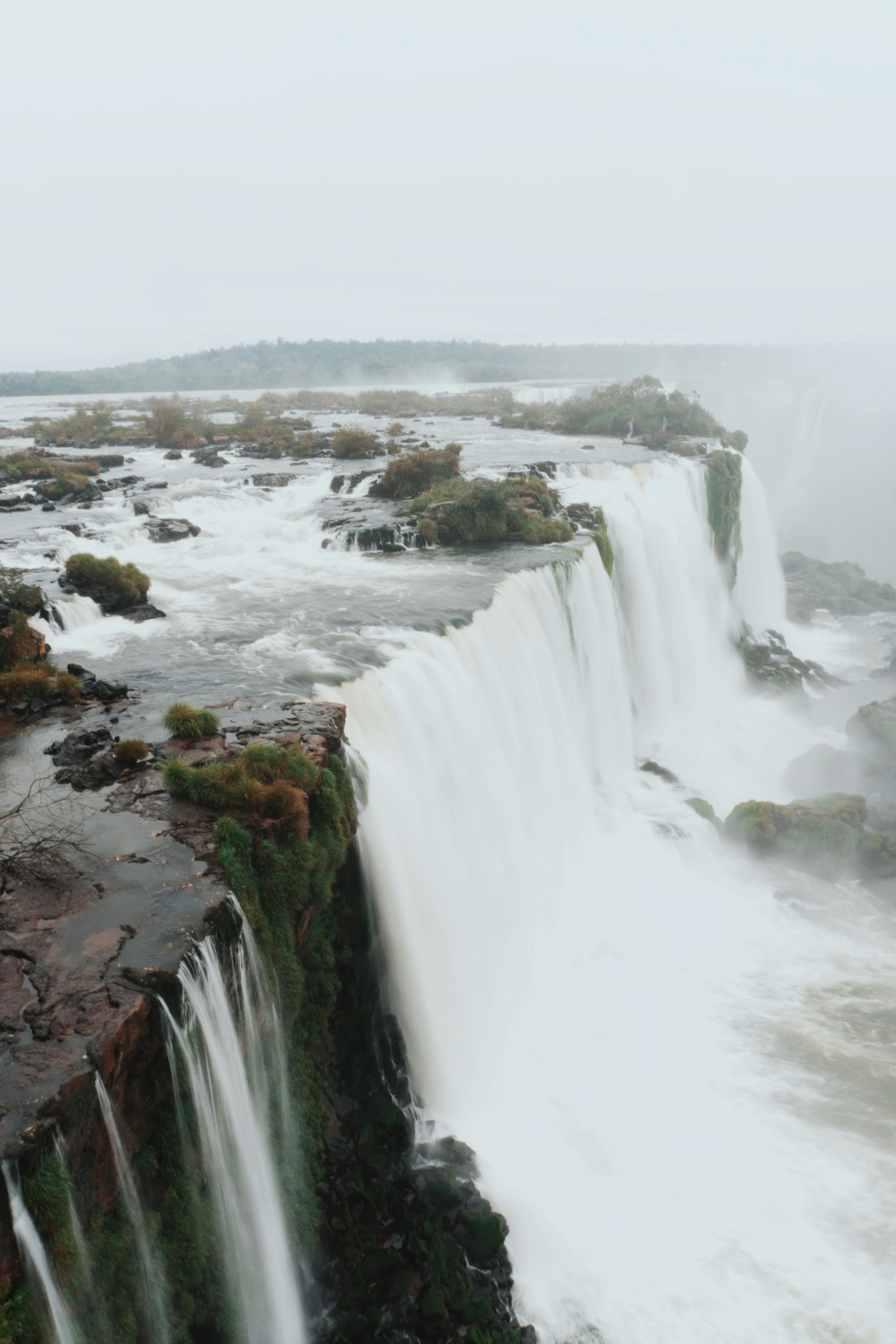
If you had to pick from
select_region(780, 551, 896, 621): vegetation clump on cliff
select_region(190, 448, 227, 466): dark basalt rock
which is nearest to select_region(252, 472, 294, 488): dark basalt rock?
select_region(190, 448, 227, 466): dark basalt rock

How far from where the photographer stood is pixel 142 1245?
597cm

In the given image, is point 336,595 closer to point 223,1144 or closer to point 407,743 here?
point 407,743

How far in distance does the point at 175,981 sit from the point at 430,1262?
489cm

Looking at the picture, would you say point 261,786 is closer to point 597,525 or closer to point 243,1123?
point 243,1123

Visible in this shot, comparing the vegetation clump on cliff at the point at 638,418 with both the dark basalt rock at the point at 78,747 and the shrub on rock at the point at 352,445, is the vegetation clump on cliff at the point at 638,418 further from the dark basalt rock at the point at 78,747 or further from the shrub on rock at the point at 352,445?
the dark basalt rock at the point at 78,747

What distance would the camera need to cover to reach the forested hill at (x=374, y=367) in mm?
121062

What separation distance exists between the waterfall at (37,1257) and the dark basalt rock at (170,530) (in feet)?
67.6

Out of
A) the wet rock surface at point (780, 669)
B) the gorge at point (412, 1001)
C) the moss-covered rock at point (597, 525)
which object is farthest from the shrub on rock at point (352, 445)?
the wet rock surface at point (780, 669)

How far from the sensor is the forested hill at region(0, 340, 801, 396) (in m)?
121

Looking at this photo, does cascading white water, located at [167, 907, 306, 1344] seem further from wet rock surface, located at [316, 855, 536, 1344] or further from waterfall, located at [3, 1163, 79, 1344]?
waterfall, located at [3, 1163, 79, 1344]

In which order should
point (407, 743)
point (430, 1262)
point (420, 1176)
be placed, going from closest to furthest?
point (430, 1262), point (420, 1176), point (407, 743)

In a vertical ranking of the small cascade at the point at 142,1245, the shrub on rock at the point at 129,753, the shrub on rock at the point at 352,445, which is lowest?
the small cascade at the point at 142,1245

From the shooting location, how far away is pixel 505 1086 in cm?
1145

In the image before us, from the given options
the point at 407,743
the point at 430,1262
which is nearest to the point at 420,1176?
the point at 430,1262
